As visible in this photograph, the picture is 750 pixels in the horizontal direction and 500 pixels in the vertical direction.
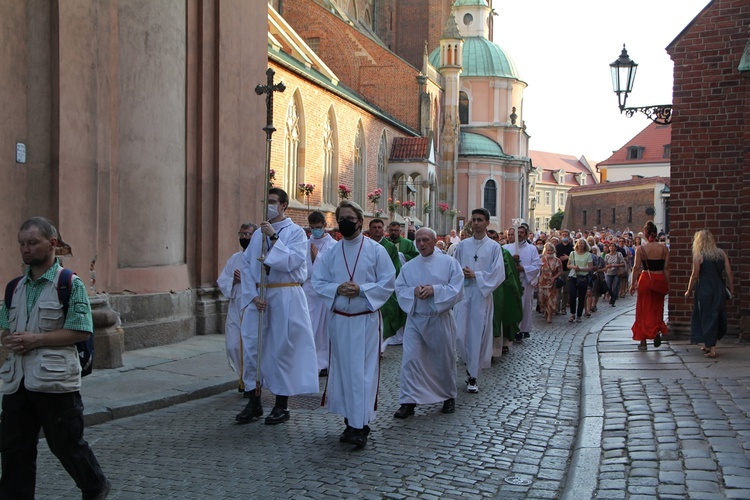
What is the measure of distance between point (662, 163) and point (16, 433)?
78.5 meters

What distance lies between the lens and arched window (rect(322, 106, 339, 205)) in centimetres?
3084

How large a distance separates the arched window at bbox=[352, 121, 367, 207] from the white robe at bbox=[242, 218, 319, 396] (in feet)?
87.8

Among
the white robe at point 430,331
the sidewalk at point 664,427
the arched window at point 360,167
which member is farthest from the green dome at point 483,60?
the white robe at point 430,331

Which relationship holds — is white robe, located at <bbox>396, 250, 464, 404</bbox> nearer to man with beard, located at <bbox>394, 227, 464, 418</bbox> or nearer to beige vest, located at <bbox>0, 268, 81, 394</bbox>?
man with beard, located at <bbox>394, 227, 464, 418</bbox>

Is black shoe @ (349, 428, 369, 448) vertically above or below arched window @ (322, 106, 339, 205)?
below

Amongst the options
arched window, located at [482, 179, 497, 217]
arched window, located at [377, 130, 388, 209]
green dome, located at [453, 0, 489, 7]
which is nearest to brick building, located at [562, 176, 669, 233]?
arched window, located at [482, 179, 497, 217]

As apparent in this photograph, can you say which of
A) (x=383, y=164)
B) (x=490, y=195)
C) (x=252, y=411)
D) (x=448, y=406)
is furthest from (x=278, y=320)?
(x=490, y=195)

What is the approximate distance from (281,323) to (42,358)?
3339 millimetres

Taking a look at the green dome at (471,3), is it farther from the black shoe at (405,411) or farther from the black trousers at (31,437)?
the black trousers at (31,437)

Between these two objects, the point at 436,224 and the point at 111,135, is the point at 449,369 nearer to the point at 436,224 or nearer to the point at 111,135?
the point at 111,135

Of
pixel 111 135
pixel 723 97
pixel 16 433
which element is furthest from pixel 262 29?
pixel 16 433

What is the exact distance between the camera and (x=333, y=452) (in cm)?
666

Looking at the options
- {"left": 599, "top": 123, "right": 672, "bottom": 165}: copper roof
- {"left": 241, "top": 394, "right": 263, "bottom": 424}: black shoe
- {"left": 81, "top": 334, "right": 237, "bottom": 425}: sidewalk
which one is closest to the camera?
{"left": 241, "top": 394, "right": 263, "bottom": 424}: black shoe

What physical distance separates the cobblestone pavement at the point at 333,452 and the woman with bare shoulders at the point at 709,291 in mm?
2826
